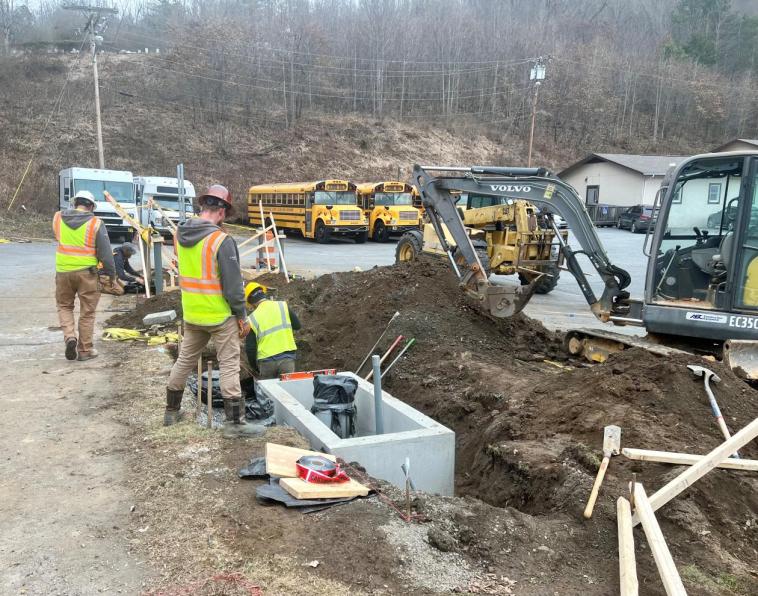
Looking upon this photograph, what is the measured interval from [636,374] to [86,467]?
4723 mm

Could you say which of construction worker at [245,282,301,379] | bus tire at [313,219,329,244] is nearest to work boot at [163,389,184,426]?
construction worker at [245,282,301,379]

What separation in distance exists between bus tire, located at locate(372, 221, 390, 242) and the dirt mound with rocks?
60.5 feet

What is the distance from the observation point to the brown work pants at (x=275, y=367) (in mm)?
7047

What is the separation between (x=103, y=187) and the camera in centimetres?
2608

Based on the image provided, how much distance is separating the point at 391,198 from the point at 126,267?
17.0 metres

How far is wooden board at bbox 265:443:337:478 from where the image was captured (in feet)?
13.9

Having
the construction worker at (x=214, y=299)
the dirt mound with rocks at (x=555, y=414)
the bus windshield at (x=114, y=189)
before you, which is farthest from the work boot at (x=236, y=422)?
the bus windshield at (x=114, y=189)

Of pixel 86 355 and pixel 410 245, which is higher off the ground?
pixel 410 245

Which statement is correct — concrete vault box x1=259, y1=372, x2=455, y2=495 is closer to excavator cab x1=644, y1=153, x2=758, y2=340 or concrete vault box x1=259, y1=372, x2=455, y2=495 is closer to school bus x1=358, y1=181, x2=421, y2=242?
excavator cab x1=644, y1=153, x2=758, y2=340

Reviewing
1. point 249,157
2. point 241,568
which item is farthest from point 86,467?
point 249,157

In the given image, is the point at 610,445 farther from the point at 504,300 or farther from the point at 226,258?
the point at 504,300

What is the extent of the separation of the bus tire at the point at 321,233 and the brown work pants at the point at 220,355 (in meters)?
22.0

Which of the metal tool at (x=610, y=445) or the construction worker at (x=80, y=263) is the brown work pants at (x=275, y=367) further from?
the metal tool at (x=610, y=445)

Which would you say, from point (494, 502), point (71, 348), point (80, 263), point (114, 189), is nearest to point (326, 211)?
point (114, 189)
